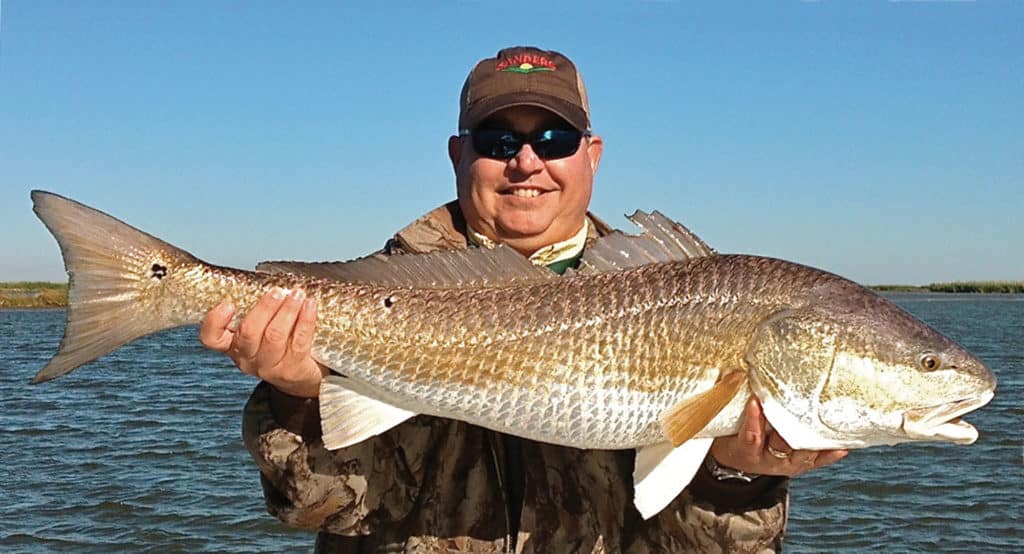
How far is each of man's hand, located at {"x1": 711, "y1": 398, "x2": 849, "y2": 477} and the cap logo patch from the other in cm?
186

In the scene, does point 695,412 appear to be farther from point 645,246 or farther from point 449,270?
point 449,270

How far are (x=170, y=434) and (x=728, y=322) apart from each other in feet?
44.0

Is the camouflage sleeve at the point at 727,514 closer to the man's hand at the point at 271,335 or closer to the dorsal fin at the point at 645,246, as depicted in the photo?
the dorsal fin at the point at 645,246

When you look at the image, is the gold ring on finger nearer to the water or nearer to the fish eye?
the fish eye

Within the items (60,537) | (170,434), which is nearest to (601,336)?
(60,537)

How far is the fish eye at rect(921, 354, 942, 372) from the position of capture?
3627 millimetres

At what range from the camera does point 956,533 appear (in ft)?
34.6

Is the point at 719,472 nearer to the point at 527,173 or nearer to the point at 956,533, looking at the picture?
the point at 527,173

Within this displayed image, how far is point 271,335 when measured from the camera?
369 cm

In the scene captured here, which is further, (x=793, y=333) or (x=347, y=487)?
(x=347, y=487)

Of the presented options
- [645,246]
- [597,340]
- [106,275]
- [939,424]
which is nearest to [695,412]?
[597,340]

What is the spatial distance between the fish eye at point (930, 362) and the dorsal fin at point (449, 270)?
4.72 ft

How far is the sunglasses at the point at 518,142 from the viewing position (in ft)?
14.6

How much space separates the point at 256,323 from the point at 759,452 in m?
1.96
